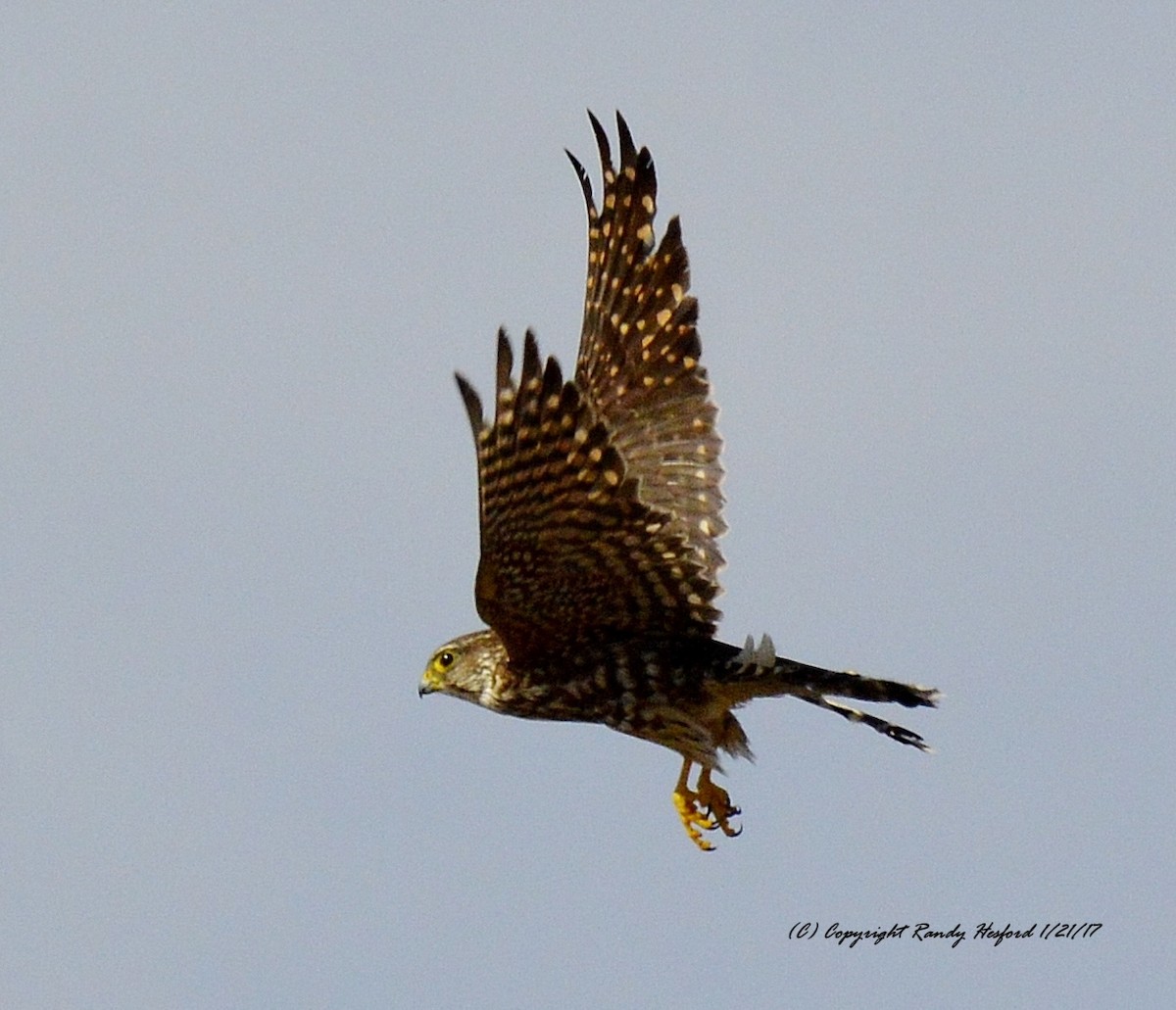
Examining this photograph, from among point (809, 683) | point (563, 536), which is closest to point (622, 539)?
point (563, 536)

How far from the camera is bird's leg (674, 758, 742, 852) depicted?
13.9m

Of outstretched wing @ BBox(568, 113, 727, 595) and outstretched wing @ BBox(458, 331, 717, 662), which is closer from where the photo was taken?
outstretched wing @ BBox(458, 331, 717, 662)

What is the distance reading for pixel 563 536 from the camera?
39.5ft

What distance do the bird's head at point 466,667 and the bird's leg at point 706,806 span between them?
1.32 m

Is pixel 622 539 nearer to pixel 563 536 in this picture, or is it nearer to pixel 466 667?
pixel 563 536

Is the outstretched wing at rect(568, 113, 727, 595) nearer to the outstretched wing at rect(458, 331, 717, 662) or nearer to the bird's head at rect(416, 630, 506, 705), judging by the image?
the outstretched wing at rect(458, 331, 717, 662)

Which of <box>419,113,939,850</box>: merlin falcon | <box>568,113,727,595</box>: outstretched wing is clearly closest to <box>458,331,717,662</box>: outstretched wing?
<box>419,113,939,850</box>: merlin falcon

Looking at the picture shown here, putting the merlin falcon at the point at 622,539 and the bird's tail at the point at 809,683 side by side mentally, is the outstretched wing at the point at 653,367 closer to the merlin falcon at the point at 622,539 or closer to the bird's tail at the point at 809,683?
the merlin falcon at the point at 622,539

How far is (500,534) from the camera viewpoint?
12.0m

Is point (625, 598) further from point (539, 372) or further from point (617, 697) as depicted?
point (539, 372)

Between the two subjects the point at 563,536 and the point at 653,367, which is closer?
the point at 563,536

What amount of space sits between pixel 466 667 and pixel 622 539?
6.59 feet

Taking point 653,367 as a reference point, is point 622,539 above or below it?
below

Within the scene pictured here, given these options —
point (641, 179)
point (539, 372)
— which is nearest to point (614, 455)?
point (539, 372)
